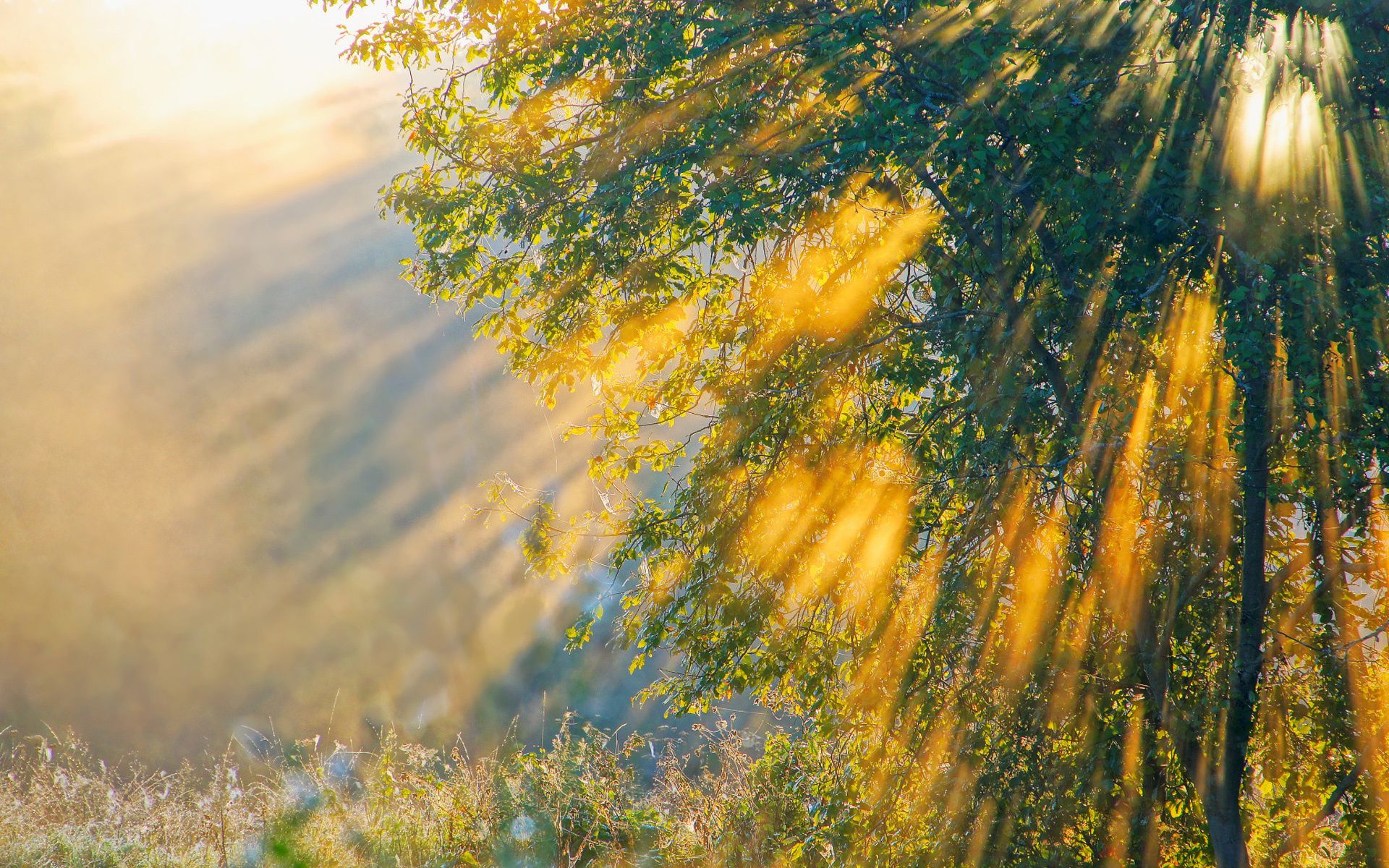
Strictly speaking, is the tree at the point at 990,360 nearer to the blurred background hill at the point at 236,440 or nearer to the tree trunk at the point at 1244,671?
the tree trunk at the point at 1244,671

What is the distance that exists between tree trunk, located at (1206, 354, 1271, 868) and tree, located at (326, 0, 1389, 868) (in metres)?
0.02

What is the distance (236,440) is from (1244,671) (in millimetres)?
20722

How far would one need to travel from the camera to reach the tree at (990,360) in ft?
10.1

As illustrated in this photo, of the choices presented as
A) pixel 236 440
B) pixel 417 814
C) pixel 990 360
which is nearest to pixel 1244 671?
pixel 990 360

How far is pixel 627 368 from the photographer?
21.8ft

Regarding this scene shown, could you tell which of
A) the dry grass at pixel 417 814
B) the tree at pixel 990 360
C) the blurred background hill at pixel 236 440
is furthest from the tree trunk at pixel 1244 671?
the blurred background hill at pixel 236 440

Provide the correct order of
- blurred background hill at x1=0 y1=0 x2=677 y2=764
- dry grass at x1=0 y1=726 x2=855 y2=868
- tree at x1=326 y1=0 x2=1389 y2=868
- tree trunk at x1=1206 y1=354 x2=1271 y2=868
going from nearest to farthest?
1. tree at x1=326 y1=0 x2=1389 y2=868
2. tree trunk at x1=1206 y1=354 x2=1271 y2=868
3. dry grass at x1=0 y1=726 x2=855 y2=868
4. blurred background hill at x1=0 y1=0 x2=677 y2=764

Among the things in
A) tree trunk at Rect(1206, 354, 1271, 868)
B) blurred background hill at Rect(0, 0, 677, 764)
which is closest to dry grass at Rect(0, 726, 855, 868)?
tree trunk at Rect(1206, 354, 1271, 868)

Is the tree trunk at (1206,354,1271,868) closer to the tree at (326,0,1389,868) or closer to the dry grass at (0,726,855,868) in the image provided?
the tree at (326,0,1389,868)

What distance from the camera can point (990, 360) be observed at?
3887 mm

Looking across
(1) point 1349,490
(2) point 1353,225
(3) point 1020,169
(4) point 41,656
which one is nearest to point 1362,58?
(2) point 1353,225

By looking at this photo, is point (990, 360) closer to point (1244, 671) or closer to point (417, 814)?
point (1244, 671)

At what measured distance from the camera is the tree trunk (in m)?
3.27

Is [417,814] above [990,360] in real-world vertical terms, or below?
below
